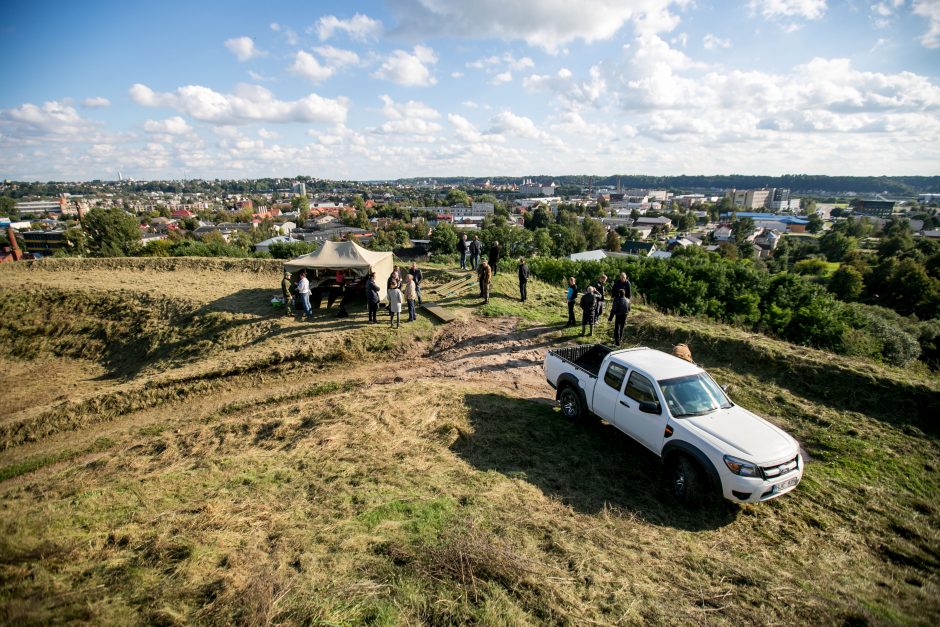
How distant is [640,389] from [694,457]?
53.1 inches

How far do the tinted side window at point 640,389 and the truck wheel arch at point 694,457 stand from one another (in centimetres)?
74

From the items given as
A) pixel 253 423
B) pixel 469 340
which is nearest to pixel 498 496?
pixel 253 423

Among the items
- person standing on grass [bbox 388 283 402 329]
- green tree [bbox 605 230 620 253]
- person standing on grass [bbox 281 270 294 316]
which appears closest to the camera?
person standing on grass [bbox 388 283 402 329]

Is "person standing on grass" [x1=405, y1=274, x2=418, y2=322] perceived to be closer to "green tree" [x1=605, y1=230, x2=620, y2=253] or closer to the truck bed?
the truck bed

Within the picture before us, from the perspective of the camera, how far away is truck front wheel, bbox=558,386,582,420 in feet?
26.6

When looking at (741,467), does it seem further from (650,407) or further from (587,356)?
(587,356)

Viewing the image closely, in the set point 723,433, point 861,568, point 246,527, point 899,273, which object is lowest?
point 899,273

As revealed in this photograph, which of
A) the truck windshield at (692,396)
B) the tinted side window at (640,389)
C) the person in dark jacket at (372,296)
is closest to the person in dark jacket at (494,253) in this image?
the person in dark jacket at (372,296)

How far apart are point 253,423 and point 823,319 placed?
79.0 ft

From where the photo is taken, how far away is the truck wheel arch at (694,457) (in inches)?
220

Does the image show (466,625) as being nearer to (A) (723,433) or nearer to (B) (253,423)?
(A) (723,433)

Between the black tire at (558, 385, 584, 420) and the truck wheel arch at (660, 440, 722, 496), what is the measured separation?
1950mm

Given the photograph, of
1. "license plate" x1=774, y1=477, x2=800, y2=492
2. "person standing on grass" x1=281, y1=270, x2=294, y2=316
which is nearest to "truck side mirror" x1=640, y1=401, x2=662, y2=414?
"license plate" x1=774, y1=477, x2=800, y2=492

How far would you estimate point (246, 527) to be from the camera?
193 inches
